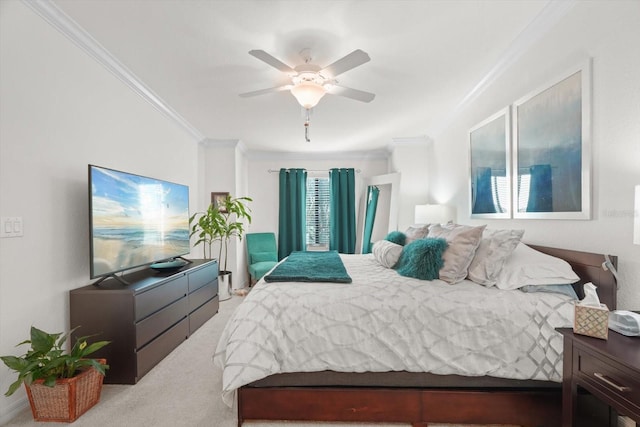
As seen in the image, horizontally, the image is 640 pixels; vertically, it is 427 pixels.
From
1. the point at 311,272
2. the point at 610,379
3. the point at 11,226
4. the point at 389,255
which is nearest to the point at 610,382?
the point at 610,379

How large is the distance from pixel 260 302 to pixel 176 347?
155 cm

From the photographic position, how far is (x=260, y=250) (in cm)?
525

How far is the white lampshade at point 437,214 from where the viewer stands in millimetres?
3599

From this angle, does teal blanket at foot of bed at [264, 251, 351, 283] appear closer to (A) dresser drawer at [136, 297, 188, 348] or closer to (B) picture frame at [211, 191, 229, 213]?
(A) dresser drawer at [136, 297, 188, 348]

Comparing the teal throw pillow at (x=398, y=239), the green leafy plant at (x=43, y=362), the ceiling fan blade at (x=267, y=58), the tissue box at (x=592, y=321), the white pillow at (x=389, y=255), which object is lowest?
the green leafy plant at (x=43, y=362)

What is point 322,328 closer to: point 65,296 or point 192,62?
point 65,296

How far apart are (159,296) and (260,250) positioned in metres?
2.81

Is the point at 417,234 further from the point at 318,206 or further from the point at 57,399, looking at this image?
the point at 318,206

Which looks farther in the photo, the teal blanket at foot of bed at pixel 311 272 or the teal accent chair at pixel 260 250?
the teal accent chair at pixel 260 250

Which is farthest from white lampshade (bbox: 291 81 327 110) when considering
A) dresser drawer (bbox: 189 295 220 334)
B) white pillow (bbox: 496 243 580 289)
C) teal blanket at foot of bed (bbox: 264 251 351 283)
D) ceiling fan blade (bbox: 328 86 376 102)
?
dresser drawer (bbox: 189 295 220 334)

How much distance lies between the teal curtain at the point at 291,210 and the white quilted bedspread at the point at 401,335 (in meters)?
3.75

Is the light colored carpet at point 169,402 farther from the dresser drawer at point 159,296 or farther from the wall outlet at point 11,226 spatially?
the wall outlet at point 11,226

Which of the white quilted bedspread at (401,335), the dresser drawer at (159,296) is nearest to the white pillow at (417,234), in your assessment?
the white quilted bedspread at (401,335)

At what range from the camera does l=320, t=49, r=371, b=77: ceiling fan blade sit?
6.33 feet
